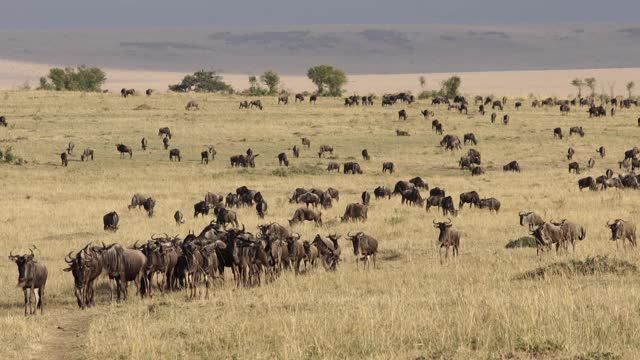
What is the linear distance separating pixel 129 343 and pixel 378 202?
84.1 ft

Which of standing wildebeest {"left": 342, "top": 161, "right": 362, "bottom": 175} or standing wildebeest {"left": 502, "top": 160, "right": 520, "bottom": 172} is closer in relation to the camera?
standing wildebeest {"left": 342, "top": 161, "right": 362, "bottom": 175}

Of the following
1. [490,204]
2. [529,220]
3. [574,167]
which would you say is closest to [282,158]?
[574,167]

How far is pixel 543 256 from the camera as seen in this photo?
24.0 m

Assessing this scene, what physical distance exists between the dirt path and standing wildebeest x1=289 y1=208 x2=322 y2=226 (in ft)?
44.4

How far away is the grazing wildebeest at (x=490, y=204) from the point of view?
3616 cm

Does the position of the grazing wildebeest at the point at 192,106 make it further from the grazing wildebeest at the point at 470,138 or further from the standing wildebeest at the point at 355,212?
the standing wildebeest at the point at 355,212

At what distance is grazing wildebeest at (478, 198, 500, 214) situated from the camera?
119ft

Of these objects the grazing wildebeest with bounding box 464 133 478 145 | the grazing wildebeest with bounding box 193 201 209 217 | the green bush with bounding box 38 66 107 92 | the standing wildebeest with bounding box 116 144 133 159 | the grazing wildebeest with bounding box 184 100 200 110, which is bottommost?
the grazing wildebeest with bounding box 193 201 209 217

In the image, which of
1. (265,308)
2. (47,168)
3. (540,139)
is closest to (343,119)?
(540,139)

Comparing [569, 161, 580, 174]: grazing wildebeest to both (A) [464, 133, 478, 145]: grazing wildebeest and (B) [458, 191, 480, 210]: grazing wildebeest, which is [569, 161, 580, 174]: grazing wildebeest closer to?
(A) [464, 133, 478, 145]: grazing wildebeest

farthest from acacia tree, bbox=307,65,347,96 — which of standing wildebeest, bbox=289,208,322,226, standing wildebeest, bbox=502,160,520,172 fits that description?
standing wildebeest, bbox=289,208,322,226

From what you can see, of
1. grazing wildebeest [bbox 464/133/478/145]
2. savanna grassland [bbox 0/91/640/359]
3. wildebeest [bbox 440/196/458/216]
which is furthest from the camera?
grazing wildebeest [bbox 464/133/478/145]

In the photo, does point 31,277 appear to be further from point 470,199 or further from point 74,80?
point 74,80

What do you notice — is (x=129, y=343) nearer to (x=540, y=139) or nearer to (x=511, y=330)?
(x=511, y=330)
